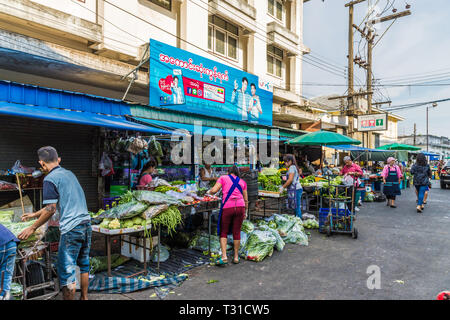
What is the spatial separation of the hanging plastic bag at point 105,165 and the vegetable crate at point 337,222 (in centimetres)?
610

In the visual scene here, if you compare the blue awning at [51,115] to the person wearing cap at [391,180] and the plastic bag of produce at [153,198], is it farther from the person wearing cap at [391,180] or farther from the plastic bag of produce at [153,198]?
the person wearing cap at [391,180]

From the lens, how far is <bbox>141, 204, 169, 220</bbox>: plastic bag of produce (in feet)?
16.3

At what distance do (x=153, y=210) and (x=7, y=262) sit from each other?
83.7 inches

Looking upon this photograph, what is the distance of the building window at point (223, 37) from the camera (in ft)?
49.1

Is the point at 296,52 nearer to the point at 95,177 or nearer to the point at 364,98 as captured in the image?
the point at 364,98

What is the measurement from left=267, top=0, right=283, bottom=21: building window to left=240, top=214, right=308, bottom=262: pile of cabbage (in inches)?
629

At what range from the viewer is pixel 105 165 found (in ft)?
27.7

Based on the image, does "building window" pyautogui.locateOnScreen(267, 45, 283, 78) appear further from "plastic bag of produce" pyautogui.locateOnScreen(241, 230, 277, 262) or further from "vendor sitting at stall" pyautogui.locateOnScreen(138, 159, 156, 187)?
"plastic bag of produce" pyautogui.locateOnScreen(241, 230, 277, 262)

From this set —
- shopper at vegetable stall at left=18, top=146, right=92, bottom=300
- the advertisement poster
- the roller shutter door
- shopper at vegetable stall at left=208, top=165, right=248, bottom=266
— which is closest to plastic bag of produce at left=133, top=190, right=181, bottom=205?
shopper at vegetable stall at left=208, top=165, right=248, bottom=266

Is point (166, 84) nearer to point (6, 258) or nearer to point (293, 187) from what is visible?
point (293, 187)

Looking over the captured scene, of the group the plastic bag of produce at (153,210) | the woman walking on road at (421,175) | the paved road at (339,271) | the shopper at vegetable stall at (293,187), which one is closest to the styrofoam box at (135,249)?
the plastic bag of produce at (153,210)

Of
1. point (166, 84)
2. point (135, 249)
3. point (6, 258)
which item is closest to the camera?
point (6, 258)

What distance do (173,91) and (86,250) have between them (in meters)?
7.72

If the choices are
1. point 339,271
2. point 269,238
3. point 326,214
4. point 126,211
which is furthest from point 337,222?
point 126,211
